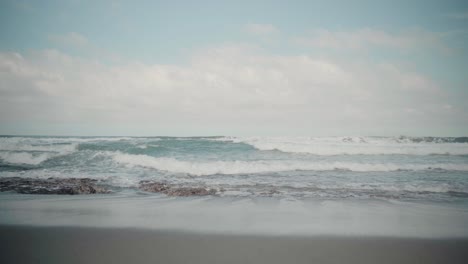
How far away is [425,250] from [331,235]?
4.17 feet

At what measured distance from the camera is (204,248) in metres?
3.55

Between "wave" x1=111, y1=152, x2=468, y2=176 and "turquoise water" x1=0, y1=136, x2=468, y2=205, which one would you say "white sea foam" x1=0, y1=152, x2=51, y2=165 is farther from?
"wave" x1=111, y1=152, x2=468, y2=176

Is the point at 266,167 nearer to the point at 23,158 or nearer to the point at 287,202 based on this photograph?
the point at 287,202

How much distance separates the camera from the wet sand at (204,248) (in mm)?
3271

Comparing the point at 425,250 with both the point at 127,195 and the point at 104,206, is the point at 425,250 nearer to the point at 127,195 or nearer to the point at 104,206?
the point at 104,206

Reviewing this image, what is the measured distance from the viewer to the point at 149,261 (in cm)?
315

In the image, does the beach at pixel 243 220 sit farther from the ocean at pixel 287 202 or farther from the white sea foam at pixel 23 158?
the white sea foam at pixel 23 158

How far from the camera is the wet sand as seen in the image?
3.27 meters

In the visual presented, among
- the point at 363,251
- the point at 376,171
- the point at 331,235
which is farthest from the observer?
the point at 376,171

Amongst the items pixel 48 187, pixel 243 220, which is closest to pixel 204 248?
pixel 243 220

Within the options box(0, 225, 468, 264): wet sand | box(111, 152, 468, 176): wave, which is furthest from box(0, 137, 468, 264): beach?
box(111, 152, 468, 176): wave

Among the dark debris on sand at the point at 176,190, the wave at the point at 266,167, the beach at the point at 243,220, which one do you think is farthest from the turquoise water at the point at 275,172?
the dark debris on sand at the point at 176,190

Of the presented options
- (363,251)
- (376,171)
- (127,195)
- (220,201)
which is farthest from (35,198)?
(376,171)

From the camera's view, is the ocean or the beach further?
the ocean
